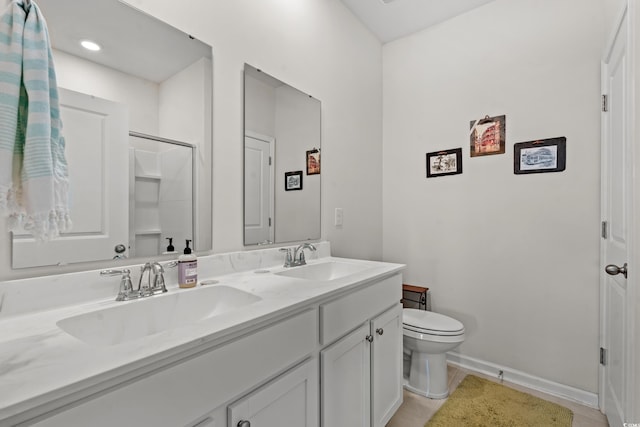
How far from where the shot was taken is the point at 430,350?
1.87 metres

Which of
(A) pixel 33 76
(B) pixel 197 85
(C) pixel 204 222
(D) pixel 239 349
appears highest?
(B) pixel 197 85

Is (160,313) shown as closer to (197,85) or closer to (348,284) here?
(348,284)

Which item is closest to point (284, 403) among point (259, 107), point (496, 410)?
point (259, 107)

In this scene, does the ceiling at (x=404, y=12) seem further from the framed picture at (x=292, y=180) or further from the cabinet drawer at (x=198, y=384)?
the cabinet drawer at (x=198, y=384)

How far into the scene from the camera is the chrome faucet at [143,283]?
1.02 metres

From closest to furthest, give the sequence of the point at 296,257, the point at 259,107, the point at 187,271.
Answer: the point at 187,271, the point at 259,107, the point at 296,257

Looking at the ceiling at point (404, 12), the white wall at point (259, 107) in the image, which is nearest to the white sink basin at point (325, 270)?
the white wall at point (259, 107)

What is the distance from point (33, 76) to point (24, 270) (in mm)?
582

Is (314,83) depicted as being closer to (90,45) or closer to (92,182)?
(90,45)

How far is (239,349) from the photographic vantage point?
80 cm

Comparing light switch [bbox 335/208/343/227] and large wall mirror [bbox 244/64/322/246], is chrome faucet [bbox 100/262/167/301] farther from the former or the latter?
light switch [bbox 335/208/343/227]

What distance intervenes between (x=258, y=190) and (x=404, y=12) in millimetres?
1850

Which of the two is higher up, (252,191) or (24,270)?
(252,191)

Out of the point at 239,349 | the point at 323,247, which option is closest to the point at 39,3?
the point at 239,349
